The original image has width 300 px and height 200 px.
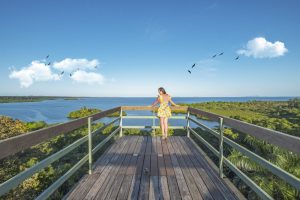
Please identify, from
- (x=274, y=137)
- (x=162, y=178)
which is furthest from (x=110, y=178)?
(x=274, y=137)

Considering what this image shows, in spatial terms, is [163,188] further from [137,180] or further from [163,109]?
[163,109]

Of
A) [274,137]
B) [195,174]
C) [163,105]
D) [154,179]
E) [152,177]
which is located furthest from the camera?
[163,105]

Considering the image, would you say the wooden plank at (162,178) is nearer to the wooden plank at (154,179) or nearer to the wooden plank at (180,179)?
the wooden plank at (154,179)

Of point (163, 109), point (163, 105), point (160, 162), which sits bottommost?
point (160, 162)

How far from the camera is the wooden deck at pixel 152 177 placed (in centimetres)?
368

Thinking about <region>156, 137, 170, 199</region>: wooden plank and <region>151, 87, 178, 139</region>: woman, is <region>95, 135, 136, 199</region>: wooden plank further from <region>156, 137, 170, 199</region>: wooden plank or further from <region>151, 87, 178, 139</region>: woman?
<region>151, 87, 178, 139</region>: woman

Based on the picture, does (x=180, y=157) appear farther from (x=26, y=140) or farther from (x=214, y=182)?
(x=26, y=140)

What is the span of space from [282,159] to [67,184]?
14.8 feet

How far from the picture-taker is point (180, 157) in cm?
600

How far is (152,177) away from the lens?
14.6 ft

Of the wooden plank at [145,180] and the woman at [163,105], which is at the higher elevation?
the woman at [163,105]

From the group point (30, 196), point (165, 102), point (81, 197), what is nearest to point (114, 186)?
point (81, 197)

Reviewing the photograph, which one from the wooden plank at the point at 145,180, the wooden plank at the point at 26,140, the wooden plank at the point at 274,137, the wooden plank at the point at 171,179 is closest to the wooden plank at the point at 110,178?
the wooden plank at the point at 145,180

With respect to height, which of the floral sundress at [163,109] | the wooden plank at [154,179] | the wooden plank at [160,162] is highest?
the floral sundress at [163,109]
